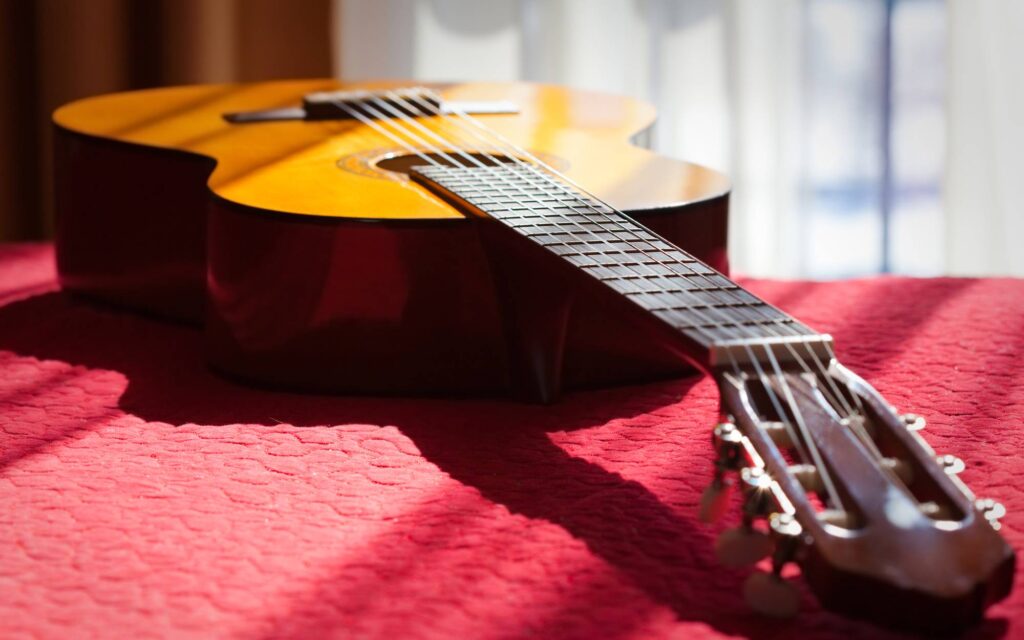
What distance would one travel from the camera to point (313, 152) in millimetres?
1380

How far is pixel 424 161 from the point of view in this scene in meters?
1.38

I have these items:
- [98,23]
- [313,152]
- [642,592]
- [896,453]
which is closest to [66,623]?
[642,592]

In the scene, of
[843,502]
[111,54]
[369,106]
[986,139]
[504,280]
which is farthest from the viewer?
[111,54]

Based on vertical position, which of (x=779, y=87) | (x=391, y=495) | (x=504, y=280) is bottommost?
(x=391, y=495)

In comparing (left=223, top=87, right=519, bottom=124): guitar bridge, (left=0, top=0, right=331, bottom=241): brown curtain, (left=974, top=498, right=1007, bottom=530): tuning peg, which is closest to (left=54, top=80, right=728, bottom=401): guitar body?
(left=223, top=87, right=519, bottom=124): guitar bridge

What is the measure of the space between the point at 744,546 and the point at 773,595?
0.03m

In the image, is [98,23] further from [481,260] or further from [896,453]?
[896,453]

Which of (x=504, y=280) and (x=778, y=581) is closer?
(x=778, y=581)

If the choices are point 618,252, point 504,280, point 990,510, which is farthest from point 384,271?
point 990,510

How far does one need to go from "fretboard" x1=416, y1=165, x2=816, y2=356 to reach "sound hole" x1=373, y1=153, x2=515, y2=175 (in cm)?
5

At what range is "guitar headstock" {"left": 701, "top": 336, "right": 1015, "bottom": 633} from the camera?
613mm

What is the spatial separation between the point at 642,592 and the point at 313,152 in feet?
2.54

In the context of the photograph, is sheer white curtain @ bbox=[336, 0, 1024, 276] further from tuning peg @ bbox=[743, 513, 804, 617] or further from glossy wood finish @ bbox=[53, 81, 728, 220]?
tuning peg @ bbox=[743, 513, 804, 617]

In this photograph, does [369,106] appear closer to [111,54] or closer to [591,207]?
[591,207]
